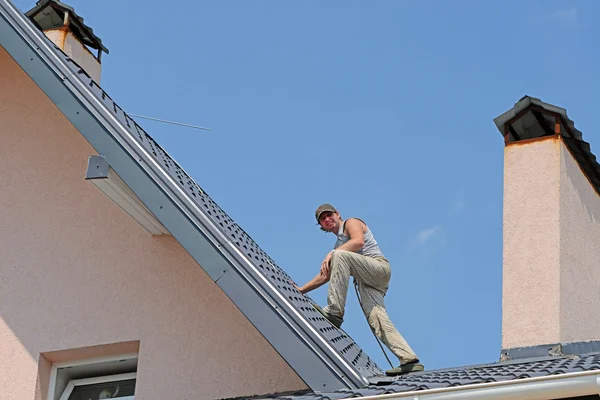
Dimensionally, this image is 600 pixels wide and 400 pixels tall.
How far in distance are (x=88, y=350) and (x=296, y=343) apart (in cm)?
195

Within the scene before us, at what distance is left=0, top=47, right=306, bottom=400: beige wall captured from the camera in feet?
26.0

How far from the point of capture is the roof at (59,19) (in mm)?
11711

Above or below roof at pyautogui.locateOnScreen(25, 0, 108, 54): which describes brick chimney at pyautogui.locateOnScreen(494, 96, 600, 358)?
below

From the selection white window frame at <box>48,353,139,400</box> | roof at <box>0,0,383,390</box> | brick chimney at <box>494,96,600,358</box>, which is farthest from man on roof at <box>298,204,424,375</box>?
white window frame at <box>48,353,139,400</box>

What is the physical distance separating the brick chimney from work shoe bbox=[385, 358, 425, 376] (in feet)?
3.24

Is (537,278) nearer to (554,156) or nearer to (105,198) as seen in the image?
(554,156)

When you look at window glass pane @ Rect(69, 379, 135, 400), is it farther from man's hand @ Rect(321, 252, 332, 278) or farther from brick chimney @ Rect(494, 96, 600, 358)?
brick chimney @ Rect(494, 96, 600, 358)

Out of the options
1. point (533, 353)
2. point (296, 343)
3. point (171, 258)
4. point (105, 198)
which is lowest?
point (296, 343)

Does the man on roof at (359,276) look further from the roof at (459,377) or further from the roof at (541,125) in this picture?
the roof at (541,125)

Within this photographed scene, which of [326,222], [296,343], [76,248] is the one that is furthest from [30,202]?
[296,343]

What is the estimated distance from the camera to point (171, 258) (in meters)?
8.40

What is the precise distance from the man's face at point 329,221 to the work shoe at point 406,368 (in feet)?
4.40

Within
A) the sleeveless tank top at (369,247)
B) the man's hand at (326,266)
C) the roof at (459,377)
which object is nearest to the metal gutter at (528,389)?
the roof at (459,377)

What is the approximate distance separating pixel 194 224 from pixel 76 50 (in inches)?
191
